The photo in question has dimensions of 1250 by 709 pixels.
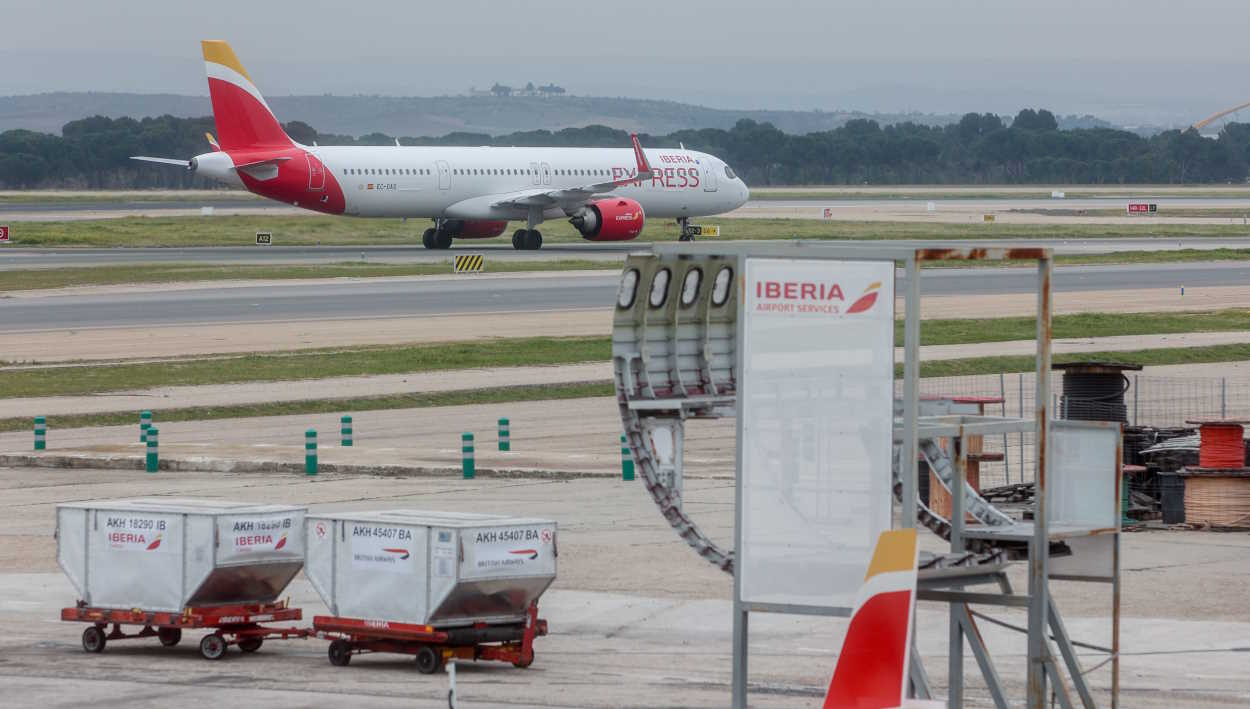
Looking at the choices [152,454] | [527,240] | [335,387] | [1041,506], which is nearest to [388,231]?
[527,240]

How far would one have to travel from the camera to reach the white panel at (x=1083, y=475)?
43.5 feet

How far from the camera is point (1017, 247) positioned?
12234mm

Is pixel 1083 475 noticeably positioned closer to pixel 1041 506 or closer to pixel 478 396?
pixel 1041 506

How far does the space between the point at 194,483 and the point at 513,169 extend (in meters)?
57.8

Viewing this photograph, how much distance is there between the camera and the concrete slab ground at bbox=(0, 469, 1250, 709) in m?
16.0

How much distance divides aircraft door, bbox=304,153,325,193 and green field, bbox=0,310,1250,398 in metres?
31.6

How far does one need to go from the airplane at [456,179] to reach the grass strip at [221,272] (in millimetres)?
4376

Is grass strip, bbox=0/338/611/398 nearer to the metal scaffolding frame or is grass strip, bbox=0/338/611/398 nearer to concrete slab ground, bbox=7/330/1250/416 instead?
concrete slab ground, bbox=7/330/1250/416

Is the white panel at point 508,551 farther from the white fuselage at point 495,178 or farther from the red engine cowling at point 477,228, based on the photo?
the red engine cowling at point 477,228

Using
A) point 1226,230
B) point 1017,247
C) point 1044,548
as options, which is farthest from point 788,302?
point 1226,230

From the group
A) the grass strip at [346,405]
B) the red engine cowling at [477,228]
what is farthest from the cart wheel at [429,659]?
the red engine cowling at [477,228]

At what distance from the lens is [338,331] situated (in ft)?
175

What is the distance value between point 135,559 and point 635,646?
5.10 m

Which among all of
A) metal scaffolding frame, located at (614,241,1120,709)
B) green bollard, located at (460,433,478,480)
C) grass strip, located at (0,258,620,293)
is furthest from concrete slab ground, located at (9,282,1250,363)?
metal scaffolding frame, located at (614,241,1120,709)
